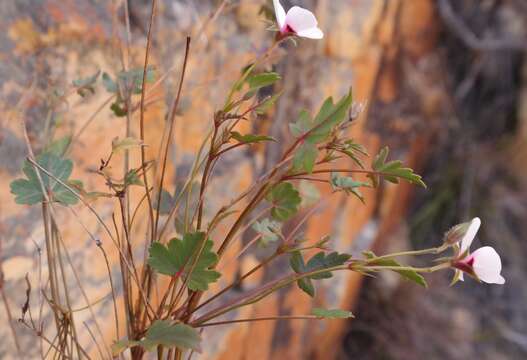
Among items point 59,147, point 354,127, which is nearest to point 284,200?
point 59,147

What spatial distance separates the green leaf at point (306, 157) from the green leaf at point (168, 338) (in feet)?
0.49

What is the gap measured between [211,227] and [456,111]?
1831mm

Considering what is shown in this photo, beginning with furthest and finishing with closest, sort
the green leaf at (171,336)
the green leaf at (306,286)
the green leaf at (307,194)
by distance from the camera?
the green leaf at (307,194) < the green leaf at (306,286) < the green leaf at (171,336)

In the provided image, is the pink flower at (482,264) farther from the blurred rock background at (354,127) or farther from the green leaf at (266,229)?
the blurred rock background at (354,127)

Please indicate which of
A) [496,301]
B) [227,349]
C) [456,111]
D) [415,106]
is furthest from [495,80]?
[227,349]

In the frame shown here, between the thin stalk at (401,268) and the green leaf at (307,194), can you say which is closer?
the thin stalk at (401,268)

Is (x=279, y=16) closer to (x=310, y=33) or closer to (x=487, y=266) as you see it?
(x=310, y=33)

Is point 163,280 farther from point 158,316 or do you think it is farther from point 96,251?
point 158,316

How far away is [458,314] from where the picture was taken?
2199mm

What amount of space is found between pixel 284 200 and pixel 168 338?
0.64 feet

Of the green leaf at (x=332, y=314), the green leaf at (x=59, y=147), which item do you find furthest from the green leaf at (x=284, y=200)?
the green leaf at (x=59, y=147)

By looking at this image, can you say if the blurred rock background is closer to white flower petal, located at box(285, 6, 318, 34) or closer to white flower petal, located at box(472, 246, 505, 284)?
white flower petal, located at box(285, 6, 318, 34)

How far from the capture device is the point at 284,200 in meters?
0.66

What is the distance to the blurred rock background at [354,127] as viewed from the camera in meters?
0.86
